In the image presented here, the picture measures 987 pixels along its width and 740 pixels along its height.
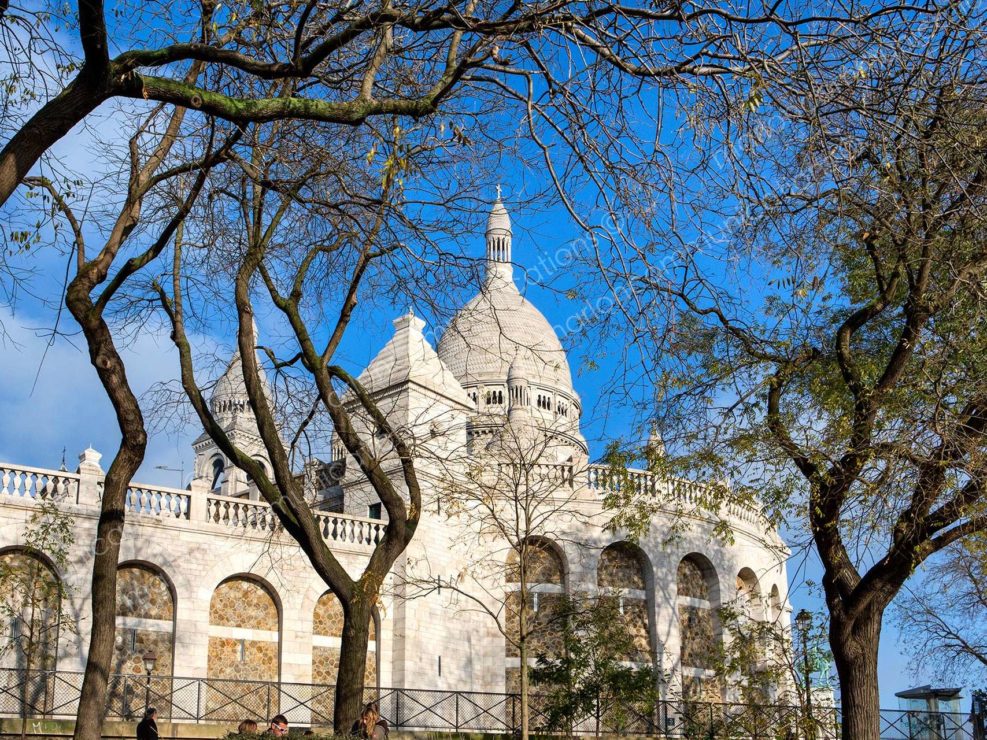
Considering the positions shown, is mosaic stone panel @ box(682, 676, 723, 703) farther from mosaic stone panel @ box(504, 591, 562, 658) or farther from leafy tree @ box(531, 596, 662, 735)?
leafy tree @ box(531, 596, 662, 735)

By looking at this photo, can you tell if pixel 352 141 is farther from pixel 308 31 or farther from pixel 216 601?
pixel 216 601

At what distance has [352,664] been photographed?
43.0 ft

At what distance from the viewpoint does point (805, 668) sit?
21.4 meters

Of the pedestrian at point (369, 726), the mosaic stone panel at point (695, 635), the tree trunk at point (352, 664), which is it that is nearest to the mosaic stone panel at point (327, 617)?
the mosaic stone panel at point (695, 635)

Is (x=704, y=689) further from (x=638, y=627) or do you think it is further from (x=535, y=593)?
(x=535, y=593)

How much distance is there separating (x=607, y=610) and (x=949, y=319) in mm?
12996

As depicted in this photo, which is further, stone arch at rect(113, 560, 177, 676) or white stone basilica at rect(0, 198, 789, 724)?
stone arch at rect(113, 560, 177, 676)

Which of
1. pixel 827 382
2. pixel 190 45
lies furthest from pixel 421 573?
pixel 190 45

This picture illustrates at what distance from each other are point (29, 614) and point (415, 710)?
8606 millimetres

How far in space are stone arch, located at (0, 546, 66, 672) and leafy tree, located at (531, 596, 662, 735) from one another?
9.25 meters

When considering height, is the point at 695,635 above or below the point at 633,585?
below

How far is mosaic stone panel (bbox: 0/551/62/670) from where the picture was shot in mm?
21859

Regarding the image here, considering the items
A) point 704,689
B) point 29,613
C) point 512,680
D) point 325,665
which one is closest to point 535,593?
point 512,680

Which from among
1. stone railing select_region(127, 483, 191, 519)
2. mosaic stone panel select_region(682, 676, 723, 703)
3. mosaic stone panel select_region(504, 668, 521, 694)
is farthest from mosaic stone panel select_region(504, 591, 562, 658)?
stone railing select_region(127, 483, 191, 519)
